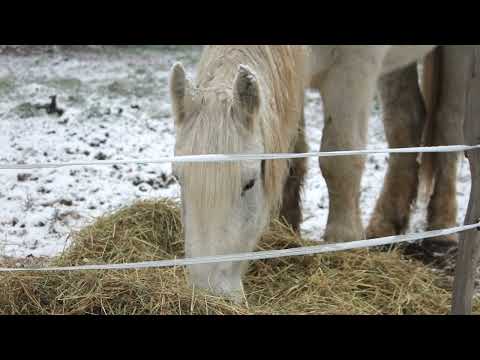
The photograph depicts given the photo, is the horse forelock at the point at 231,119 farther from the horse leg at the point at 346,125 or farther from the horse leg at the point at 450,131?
the horse leg at the point at 450,131

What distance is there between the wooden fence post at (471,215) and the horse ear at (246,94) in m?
0.90

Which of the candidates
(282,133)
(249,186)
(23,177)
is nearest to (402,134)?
(282,133)

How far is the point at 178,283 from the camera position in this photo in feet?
8.18

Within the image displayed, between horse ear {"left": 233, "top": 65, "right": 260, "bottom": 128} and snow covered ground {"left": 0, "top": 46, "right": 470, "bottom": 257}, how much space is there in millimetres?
1530

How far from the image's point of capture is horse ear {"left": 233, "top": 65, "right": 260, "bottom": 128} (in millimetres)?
2365

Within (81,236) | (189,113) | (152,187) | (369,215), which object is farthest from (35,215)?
(369,215)

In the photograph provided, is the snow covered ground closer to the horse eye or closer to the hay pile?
the hay pile

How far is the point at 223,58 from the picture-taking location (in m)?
2.76

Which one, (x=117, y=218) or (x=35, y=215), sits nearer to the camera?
(x=117, y=218)

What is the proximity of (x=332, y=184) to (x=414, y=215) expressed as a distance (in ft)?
5.47

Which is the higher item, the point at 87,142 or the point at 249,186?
the point at 87,142

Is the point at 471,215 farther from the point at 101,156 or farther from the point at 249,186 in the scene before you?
the point at 101,156

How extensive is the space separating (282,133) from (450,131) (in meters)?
2.21
